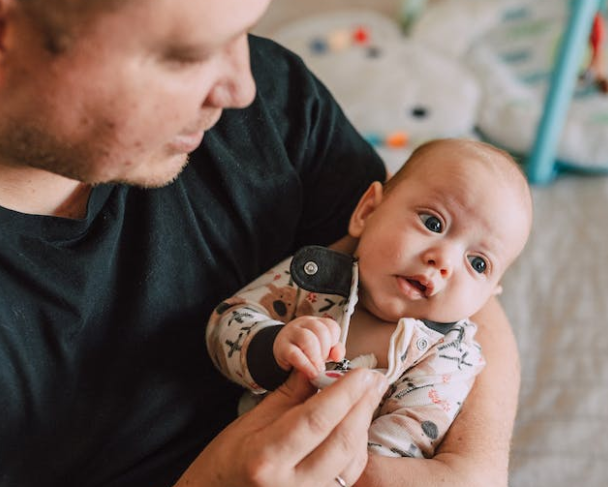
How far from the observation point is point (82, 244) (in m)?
0.89

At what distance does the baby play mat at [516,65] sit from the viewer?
→ 1893mm

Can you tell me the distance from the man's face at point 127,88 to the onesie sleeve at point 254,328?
0.21 meters

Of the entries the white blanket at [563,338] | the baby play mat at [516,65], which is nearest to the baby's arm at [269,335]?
the white blanket at [563,338]

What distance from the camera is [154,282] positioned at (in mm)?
955

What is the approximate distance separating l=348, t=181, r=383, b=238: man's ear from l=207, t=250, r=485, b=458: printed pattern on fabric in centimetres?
11

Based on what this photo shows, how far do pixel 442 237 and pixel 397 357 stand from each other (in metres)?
0.18

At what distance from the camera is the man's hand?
2.45 feet

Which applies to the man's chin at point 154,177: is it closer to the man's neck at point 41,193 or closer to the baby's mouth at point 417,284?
the man's neck at point 41,193

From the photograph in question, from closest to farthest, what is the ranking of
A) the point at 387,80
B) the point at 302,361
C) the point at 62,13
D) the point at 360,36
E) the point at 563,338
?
the point at 62,13 → the point at 302,361 → the point at 563,338 → the point at 387,80 → the point at 360,36

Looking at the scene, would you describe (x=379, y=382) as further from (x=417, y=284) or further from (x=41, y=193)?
(x=41, y=193)

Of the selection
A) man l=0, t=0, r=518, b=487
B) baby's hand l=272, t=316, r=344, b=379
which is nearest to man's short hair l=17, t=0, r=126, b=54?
man l=0, t=0, r=518, b=487

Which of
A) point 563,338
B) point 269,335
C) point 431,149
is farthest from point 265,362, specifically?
point 563,338

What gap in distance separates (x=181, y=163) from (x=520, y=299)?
2.87 ft

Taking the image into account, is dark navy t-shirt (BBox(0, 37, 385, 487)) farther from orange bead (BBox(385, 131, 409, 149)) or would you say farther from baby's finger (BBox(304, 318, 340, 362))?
orange bead (BBox(385, 131, 409, 149))
